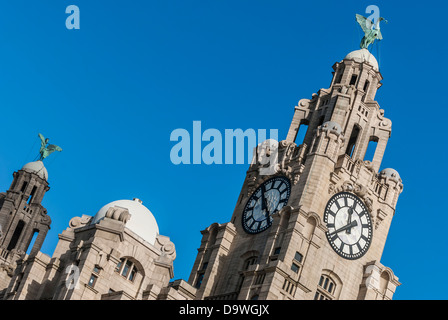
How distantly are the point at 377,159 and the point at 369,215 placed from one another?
254 inches

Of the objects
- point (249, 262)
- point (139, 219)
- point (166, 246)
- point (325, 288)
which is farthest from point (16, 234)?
point (325, 288)

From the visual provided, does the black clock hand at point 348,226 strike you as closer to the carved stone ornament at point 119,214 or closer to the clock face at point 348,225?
the clock face at point 348,225

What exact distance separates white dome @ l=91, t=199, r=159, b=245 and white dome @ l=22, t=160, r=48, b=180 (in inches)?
1226

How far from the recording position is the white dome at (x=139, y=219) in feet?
270

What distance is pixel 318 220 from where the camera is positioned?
79438 mm

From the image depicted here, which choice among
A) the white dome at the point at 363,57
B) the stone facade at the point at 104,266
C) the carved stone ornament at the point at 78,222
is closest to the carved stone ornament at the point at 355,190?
the stone facade at the point at 104,266

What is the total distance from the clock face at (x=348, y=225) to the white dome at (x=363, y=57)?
14940mm

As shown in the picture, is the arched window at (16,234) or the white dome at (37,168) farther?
the white dome at (37,168)

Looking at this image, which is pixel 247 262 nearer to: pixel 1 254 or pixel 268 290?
pixel 268 290

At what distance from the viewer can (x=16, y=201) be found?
111 m

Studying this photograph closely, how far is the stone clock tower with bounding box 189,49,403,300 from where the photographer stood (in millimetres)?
78312

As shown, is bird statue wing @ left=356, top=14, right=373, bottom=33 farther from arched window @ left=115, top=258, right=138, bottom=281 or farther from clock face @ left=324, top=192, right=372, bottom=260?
arched window @ left=115, top=258, right=138, bottom=281

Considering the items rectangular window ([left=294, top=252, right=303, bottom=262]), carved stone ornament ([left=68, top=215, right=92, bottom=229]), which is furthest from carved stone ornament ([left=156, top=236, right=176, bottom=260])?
rectangular window ([left=294, top=252, right=303, bottom=262])
